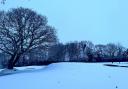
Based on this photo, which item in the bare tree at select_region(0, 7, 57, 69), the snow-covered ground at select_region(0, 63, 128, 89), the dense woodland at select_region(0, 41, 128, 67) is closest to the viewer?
the snow-covered ground at select_region(0, 63, 128, 89)

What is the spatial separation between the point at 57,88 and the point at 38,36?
37.1 meters

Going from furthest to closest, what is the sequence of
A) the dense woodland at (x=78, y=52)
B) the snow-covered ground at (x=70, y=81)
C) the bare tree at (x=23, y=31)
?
the dense woodland at (x=78, y=52) < the bare tree at (x=23, y=31) < the snow-covered ground at (x=70, y=81)

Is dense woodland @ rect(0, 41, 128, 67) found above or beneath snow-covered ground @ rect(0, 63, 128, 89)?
above

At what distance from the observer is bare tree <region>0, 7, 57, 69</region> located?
46469 mm

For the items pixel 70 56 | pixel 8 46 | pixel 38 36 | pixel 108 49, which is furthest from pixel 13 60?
pixel 108 49

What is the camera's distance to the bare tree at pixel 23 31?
46.5 m

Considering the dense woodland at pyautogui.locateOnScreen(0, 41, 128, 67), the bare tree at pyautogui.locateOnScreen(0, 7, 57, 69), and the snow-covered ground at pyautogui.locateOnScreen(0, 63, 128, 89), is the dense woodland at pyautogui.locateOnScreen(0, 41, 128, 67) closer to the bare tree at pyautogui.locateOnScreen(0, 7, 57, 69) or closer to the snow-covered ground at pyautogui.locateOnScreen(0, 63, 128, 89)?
the bare tree at pyautogui.locateOnScreen(0, 7, 57, 69)

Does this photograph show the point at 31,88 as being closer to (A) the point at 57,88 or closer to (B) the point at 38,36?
(A) the point at 57,88

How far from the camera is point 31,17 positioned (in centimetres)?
4703

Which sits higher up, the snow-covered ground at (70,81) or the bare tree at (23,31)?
the bare tree at (23,31)

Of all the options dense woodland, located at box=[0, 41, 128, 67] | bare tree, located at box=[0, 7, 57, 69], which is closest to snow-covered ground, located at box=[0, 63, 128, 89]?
bare tree, located at box=[0, 7, 57, 69]

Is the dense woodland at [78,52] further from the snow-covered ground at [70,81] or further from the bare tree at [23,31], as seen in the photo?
the snow-covered ground at [70,81]

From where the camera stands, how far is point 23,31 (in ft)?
155

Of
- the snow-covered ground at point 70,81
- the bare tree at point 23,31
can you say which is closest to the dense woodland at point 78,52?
the bare tree at point 23,31
